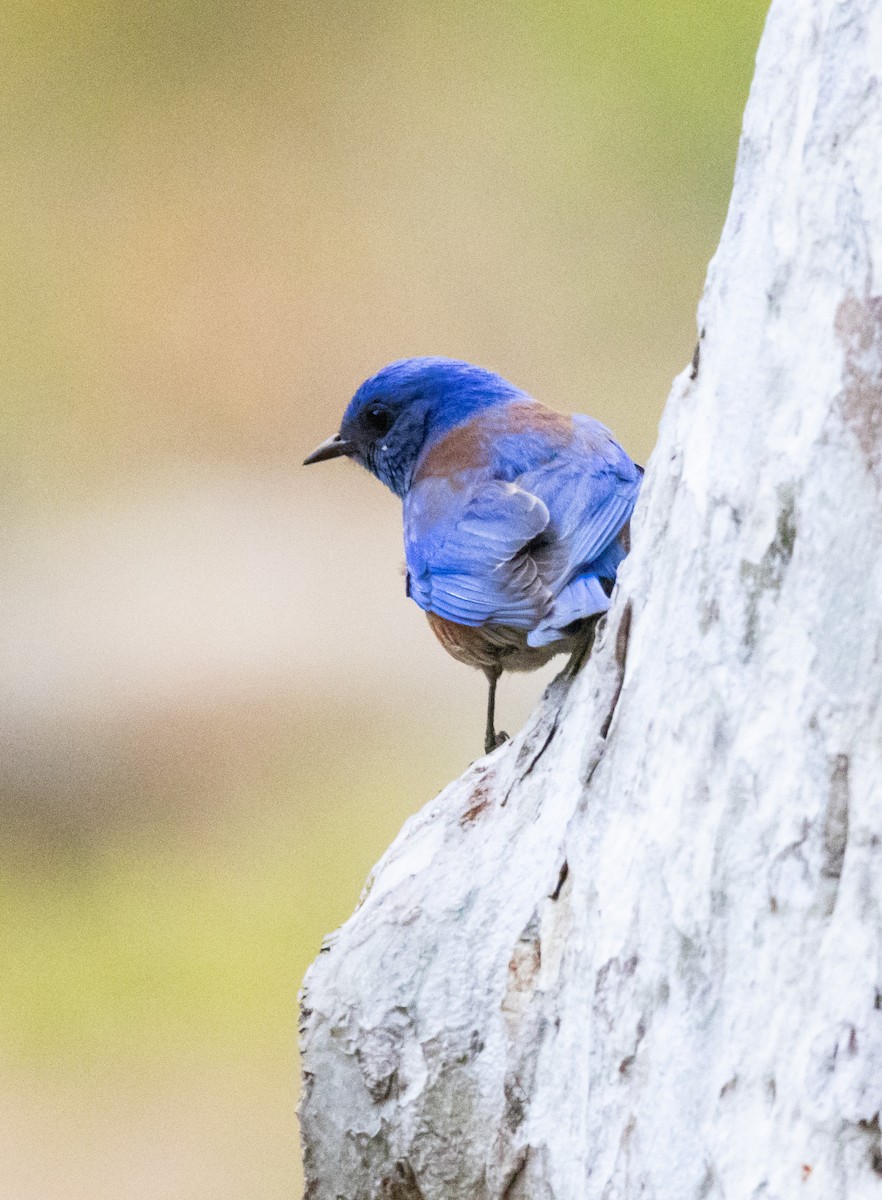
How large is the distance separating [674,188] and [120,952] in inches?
176

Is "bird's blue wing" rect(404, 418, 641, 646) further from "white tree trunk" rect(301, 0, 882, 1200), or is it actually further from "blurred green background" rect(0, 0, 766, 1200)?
"blurred green background" rect(0, 0, 766, 1200)

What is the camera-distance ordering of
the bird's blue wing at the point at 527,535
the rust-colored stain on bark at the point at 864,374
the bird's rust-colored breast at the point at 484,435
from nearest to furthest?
the rust-colored stain on bark at the point at 864,374, the bird's blue wing at the point at 527,535, the bird's rust-colored breast at the point at 484,435

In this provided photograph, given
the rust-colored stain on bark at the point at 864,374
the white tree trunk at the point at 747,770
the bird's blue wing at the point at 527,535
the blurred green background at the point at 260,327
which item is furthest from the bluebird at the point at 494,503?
the blurred green background at the point at 260,327

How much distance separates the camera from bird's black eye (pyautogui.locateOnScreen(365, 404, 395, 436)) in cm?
359

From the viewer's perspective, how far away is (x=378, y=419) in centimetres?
361

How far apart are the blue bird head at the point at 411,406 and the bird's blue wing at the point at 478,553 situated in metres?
0.34

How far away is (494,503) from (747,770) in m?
1.41

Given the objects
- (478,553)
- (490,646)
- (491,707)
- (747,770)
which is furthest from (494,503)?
(747,770)

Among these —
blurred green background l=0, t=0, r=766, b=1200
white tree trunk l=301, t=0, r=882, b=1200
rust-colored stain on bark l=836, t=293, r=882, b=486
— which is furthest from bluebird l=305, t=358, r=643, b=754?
blurred green background l=0, t=0, r=766, b=1200

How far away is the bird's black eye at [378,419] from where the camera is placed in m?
3.59

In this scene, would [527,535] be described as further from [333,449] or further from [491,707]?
[333,449]

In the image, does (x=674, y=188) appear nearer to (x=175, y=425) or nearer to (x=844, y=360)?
(x=175, y=425)

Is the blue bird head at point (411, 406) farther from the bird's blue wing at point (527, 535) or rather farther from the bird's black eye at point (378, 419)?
the bird's blue wing at point (527, 535)

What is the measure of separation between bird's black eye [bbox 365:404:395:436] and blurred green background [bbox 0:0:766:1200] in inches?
130
